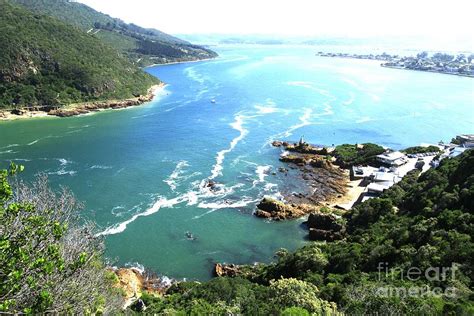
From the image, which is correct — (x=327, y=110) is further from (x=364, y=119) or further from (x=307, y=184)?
(x=307, y=184)

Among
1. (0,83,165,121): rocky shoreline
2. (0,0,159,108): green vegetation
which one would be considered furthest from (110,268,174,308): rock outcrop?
(0,0,159,108): green vegetation

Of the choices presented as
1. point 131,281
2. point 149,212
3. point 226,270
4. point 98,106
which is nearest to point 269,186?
point 149,212

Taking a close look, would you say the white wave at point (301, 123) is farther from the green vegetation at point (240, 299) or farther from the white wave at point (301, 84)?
the green vegetation at point (240, 299)

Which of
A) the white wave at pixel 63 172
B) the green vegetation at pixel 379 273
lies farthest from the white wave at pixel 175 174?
the green vegetation at pixel 379 273

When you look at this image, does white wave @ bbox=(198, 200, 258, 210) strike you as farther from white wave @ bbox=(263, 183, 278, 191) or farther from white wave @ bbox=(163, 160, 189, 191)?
white wave @ bbox=(163, 160, 189, 191)

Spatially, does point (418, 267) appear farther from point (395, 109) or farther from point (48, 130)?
point (395, 109)

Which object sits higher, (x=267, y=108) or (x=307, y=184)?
(x=267, y=108)

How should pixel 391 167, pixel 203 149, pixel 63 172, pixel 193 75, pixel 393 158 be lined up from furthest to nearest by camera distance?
1. pixel 193 75
2. pixel 203 149
3. pixel 393 158
4. pixel 391 167
5. pixel 63 172
